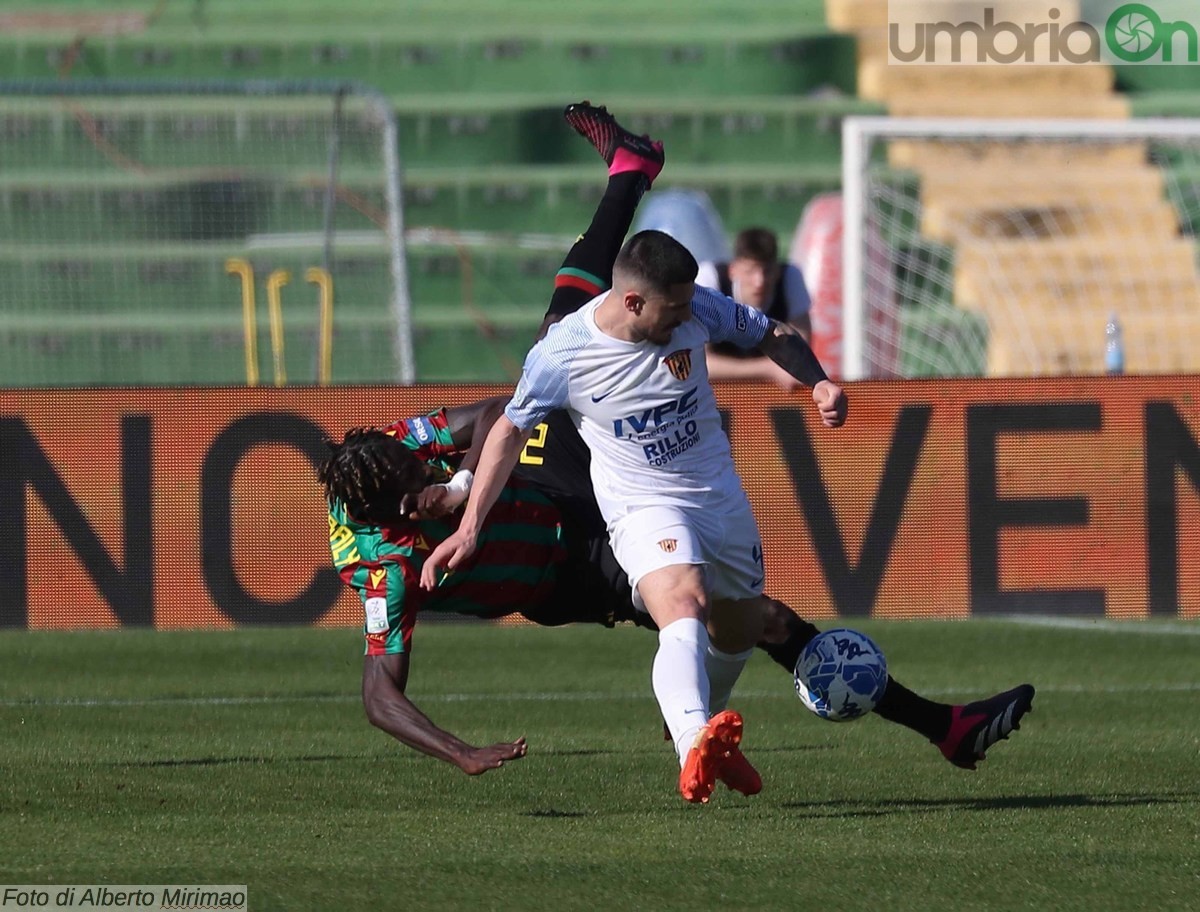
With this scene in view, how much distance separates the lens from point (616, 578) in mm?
6309

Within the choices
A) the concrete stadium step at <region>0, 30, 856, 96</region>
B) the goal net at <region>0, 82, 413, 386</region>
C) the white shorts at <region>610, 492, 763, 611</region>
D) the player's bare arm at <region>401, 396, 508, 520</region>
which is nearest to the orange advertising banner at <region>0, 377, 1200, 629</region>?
the player's bare arm at <region>401, 396, 508, 520</region>

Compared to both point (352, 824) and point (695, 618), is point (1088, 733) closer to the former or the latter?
point (695, 618)

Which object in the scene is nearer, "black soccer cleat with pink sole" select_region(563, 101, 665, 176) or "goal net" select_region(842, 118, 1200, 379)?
"black soccer cleat with pink sole" select_region(563, 101, 665, 176)

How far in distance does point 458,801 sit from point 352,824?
0.57 meters

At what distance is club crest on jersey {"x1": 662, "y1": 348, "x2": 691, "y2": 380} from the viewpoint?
5.55 metres

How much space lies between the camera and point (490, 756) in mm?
5473

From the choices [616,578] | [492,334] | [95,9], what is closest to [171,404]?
[616,578]

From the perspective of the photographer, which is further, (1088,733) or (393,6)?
(393,6)

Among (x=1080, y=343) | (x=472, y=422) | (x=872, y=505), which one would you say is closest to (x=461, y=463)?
(x=472, y=422)

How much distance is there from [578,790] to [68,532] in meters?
5.37

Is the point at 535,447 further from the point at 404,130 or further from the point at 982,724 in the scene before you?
the point at 404,130

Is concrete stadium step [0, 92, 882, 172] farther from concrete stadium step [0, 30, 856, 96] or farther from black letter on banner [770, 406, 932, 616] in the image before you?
black letter on banner [770, 406, 932, 616]

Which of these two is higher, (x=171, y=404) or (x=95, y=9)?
(x=95, y=9)

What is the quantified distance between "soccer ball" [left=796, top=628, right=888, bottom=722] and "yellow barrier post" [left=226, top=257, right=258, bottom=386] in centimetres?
1004
